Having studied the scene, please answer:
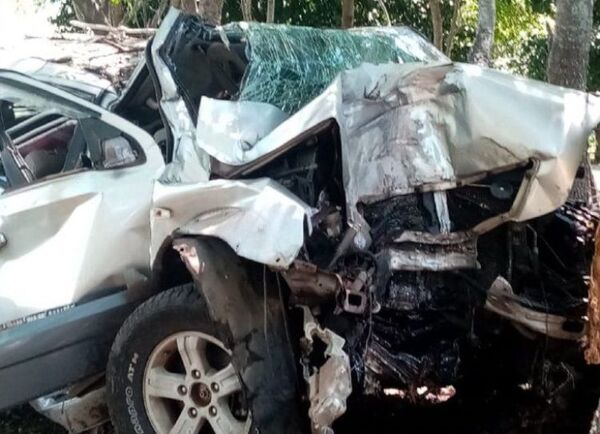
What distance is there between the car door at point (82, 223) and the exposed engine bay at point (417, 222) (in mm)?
341

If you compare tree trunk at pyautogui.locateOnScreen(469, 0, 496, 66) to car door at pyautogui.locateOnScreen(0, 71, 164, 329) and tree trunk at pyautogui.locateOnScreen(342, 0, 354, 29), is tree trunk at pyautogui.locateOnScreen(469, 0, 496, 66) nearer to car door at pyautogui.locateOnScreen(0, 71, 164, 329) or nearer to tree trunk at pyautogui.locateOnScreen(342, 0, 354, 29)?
tree trunk at pyautogui.locateOnScreen(342, 0, 354, 29)

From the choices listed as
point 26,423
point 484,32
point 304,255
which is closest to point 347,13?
point 484,32

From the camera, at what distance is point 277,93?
16.0ft

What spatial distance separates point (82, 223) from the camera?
4.60 m

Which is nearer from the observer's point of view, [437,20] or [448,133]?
[448,133]

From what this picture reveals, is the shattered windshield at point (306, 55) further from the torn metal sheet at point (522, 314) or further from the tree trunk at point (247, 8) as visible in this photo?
the tree trunk at point (247, 8)

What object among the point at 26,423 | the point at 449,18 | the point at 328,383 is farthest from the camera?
the point at 449,18

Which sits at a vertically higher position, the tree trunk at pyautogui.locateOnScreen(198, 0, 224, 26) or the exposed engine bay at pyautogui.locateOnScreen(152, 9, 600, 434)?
the exposed engine bay at pyautogui.locateOnScreen(152, 9, 600, 434)

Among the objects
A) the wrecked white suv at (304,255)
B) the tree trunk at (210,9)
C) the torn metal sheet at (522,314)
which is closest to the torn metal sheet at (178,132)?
the wrecked white suv at (304,255)

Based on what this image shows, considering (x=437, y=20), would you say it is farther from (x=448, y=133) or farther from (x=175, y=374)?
(x=175, y=374)

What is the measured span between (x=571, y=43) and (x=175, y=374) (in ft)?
18.5

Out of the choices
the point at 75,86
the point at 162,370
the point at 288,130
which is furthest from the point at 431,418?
the point at 75,86

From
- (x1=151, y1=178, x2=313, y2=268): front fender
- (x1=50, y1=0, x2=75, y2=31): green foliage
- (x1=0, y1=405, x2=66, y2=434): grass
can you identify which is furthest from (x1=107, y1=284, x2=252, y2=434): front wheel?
(x1=50, y1=0, x2=75, y2=31): green foliage

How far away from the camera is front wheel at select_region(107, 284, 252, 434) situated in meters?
4.21
